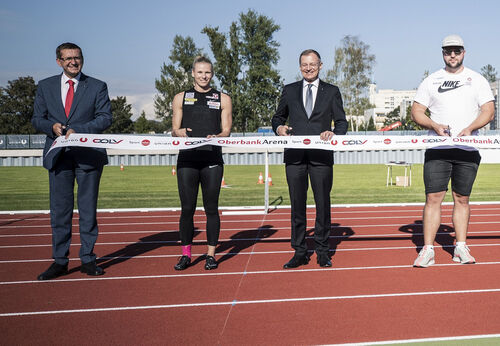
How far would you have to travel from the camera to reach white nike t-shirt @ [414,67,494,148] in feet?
16.8

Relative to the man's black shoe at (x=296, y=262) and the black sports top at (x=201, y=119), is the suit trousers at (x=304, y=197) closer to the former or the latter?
the man's black shoe at (x=296, y=262)

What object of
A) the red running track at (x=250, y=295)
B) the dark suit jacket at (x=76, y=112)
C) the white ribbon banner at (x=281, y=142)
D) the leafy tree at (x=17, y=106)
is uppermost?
the leafy tree at (x=17, y=106)

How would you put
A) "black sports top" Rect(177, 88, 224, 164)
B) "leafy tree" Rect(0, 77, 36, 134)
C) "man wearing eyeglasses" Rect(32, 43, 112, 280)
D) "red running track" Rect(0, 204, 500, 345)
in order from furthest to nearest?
"leafy tree" Rect(0, 77, 36, 134) → "black sports top" Rect(177, 88, 224, 164) → "man wearing eyeglasses" Rect(32, 43, 112, 280) → "red running track" Rect(0, 204, 500, 345)

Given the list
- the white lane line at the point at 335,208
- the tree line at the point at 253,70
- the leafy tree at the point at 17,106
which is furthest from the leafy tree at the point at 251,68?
the white lane line at the point at 335,208

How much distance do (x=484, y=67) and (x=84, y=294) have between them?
122007 millimetres

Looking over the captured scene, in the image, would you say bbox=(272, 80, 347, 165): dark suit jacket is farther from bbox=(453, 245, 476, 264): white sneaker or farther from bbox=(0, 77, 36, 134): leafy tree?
bbox=(0, 77, 36, 134): leafy tree

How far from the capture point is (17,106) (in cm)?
7669

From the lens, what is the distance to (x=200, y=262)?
5746 mm

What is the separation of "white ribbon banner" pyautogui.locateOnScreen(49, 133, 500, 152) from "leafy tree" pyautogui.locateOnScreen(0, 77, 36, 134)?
7541cm

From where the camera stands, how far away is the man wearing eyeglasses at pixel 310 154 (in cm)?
536

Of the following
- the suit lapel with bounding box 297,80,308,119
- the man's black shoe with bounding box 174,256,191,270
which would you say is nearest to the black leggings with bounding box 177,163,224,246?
the man's black shoe with bounding box 174,256,191,270

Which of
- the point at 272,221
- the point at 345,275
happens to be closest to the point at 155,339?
the point at 345,275

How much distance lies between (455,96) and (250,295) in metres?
2.80

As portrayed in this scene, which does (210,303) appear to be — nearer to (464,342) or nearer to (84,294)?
(84,294)
